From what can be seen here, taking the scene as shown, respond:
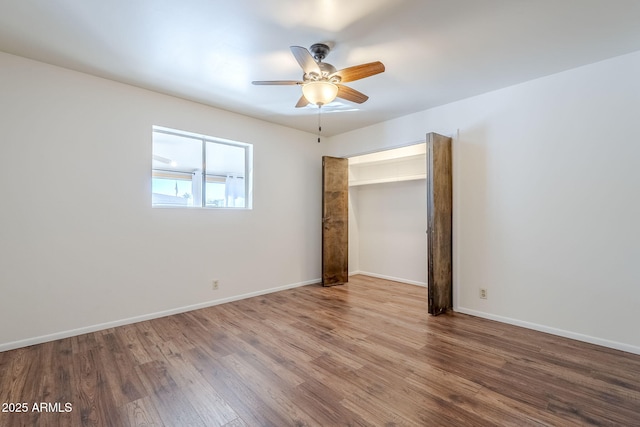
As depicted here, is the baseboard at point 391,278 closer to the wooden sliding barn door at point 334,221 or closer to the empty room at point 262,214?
the empty room at point 262,214

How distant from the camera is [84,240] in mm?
2854

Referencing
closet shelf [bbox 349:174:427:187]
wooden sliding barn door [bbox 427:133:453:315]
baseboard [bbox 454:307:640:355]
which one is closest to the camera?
baseboard [bbox 454:307:640:355]

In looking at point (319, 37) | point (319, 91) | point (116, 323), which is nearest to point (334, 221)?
point (319, 91)

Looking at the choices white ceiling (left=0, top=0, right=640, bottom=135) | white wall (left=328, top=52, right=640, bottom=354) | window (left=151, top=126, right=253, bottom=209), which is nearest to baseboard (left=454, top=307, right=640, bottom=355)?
white wall (left=328, top=52, right=640, bottom=354)

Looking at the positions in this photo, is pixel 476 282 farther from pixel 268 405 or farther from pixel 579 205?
pixel 268 405

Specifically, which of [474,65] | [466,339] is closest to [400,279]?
[466,339]

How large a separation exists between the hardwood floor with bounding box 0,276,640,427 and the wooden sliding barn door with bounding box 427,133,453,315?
395mm

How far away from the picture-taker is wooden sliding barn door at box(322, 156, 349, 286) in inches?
186

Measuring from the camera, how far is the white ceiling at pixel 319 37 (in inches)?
76.2

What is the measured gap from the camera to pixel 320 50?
7.72ft

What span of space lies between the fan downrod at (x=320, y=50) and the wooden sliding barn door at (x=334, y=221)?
237cm

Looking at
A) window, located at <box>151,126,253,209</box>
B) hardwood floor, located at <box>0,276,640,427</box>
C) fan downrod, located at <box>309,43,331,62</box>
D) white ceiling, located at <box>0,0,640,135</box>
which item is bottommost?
hardwood floor, located at <box>0,276,640,427</box>

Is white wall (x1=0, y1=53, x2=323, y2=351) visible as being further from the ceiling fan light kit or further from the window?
the ceiling fan light kit

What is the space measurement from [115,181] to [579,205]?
15.9 feet
